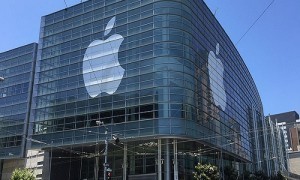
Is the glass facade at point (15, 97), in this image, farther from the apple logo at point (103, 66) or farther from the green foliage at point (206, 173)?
the green foliage at point (206, 173)

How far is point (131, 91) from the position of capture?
52.9 metres

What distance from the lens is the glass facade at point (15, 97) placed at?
69.9 meters

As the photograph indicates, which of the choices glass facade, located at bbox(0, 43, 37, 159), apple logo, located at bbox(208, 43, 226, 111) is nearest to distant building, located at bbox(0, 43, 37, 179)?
glass facade, located at bbox(0, 43, 37, 159)

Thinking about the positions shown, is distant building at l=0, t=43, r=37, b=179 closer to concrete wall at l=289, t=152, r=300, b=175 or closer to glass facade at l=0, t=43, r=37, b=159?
glass facade at l=0, t=43, r=37, b=159

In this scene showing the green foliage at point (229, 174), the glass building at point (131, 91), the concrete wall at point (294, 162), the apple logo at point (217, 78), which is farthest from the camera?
the concrete wall at point (294, 162)

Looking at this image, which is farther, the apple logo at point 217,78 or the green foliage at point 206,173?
the apple logo at point 217,78

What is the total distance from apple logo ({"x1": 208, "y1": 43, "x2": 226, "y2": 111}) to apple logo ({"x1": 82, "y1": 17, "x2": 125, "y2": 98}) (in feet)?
49.4

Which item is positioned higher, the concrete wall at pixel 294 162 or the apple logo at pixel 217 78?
the apple logo at pixel 217 78

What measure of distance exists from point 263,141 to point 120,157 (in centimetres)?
5834

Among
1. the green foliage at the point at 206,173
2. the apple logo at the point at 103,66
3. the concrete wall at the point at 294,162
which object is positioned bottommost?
the green foliage at the point at 206,173

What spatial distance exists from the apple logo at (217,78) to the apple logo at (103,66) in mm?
15057

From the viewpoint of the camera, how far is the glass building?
50906 millimetres

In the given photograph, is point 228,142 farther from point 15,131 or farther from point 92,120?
point 15,131

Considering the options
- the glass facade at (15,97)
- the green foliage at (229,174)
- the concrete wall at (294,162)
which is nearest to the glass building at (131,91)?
the green foliage at (229,174)
